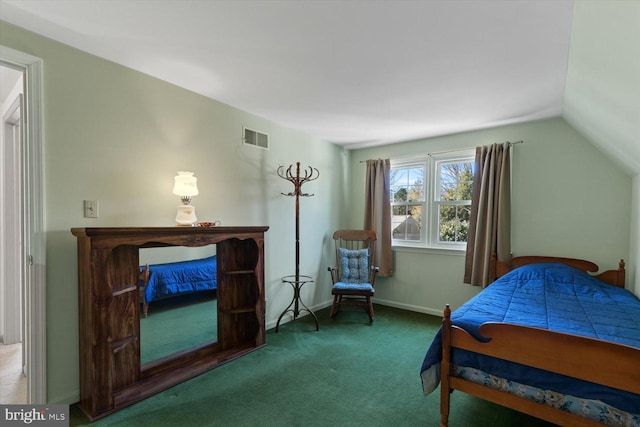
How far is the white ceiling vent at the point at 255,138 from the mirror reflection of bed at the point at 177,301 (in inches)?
48.9

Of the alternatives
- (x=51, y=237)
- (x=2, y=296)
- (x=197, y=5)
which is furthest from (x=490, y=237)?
(x=2, y=296)

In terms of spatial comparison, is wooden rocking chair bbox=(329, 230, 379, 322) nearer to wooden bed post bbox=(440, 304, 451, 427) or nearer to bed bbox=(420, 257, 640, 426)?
bed bbox=(420, 257, 640, 426)

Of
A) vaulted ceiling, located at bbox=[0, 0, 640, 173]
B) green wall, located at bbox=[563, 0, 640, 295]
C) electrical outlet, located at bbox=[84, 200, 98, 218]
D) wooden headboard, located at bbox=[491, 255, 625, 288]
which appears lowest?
wooden headboard, located at bbox=[491, 255, 625, 288]

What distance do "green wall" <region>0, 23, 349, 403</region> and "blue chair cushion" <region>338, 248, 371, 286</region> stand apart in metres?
0.89

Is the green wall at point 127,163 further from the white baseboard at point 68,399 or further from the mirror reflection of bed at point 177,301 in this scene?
the mirror reflection of bed at point 177,301

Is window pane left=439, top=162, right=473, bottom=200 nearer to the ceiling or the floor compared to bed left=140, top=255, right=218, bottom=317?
nearer to the ceiling

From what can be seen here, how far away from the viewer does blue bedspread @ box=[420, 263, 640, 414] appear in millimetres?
1521

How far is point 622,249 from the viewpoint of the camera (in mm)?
2957

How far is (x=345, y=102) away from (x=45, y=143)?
2350 mm

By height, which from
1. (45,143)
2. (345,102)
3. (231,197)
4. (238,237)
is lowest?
(238,237)

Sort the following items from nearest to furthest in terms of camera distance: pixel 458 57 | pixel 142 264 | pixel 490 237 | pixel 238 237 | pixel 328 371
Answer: pixel 458 57 → pixel 142 264 → pixel 328 371 → pixel 238 237 → pixel 490 237

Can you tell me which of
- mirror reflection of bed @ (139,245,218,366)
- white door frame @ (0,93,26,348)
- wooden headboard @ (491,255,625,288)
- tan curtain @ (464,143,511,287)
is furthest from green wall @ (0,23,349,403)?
wooden headboard @ (491,255,625,288)

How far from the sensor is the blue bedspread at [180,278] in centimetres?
243

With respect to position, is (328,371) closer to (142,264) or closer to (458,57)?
(142,264)
